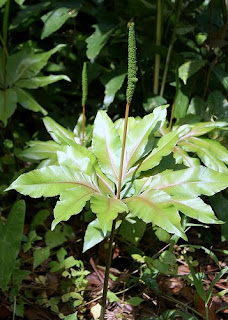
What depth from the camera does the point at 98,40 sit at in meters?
2.19

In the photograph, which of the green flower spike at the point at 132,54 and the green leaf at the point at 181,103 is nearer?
the green flower spike at the point at 132,54

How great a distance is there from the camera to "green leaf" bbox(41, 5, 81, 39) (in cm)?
223

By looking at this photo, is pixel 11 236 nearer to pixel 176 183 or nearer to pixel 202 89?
pixel 176 183

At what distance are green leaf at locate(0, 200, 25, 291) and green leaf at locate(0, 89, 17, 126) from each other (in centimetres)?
48

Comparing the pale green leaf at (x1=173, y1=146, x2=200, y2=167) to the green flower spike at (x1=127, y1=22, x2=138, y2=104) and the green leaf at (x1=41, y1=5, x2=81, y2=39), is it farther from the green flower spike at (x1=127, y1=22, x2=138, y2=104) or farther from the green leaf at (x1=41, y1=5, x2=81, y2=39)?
the green leaf at (x1=41, y1=5, x2=81, y2=39)

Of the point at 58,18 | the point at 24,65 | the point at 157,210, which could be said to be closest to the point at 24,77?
the point at 24,65

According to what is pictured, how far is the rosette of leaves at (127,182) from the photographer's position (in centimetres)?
122

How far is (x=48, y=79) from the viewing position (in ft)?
7.00

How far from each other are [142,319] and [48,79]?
1.14 meters

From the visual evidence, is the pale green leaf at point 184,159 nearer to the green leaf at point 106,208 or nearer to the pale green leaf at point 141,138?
the pale green leaf at point 141,138

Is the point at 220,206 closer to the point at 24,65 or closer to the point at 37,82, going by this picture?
the point at 37,82

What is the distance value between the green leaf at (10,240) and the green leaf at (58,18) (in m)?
1.00

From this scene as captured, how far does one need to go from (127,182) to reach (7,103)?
79cm

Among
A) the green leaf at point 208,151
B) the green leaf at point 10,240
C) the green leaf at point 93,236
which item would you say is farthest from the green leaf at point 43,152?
the green leaf at point 208,151
